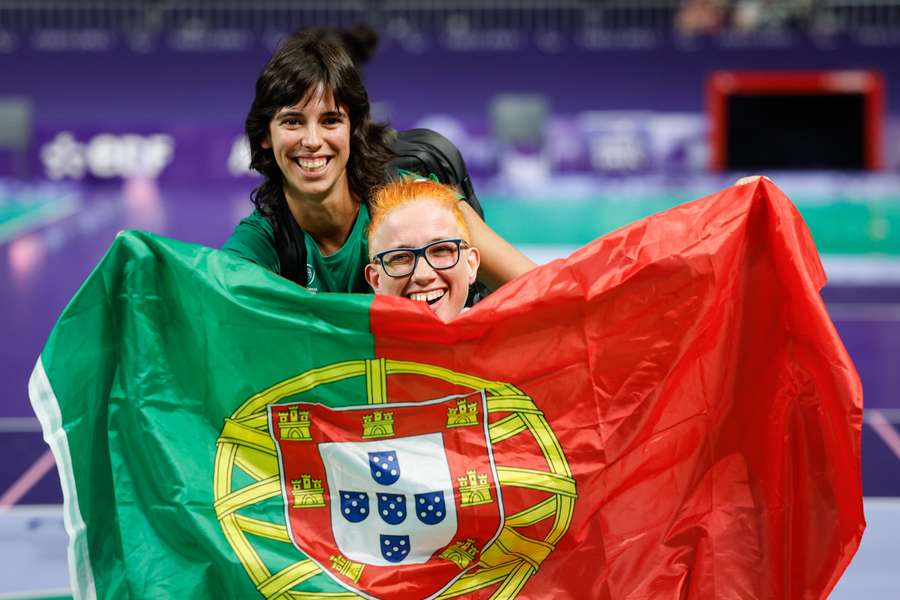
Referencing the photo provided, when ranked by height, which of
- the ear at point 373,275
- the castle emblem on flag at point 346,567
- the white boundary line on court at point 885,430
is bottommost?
the white boundary line on court at point 885,430

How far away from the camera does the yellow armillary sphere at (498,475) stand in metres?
3.25

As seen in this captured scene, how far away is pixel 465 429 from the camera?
3.28 metres

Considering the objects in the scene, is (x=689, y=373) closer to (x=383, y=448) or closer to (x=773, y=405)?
(x=773, y=405)

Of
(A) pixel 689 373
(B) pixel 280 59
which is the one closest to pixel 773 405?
(A) pixel 689 373

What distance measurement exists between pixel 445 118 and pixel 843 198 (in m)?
5.41

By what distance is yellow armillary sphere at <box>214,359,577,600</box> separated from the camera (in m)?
3.25

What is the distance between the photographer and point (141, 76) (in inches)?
733

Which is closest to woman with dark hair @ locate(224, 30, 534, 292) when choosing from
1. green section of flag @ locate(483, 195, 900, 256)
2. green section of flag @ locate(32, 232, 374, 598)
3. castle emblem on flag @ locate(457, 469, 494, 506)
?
green section of flag @ locate(32, 232, 374, 598)

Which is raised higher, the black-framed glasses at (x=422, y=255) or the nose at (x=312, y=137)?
the nose at (x=312, y=137)

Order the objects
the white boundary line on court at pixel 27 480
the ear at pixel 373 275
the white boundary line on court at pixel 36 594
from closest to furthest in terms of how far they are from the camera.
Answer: the ear at pixel 373 275 → the white boundary line on court at pixel 36 594 → the white boundary line on court at pixel 27 480

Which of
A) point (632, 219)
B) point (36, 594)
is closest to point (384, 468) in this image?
point (36, 594)

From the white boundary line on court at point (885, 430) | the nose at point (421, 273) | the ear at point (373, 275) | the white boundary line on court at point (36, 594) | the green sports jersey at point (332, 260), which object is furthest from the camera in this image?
the white boundary line on court at point (885, 430)

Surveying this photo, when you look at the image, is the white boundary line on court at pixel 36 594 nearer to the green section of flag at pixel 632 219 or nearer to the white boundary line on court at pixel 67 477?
the white boundary line on court at pixel 67 477

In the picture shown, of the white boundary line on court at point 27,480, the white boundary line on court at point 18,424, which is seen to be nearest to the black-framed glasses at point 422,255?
the white boundary line on court at point 27,480
